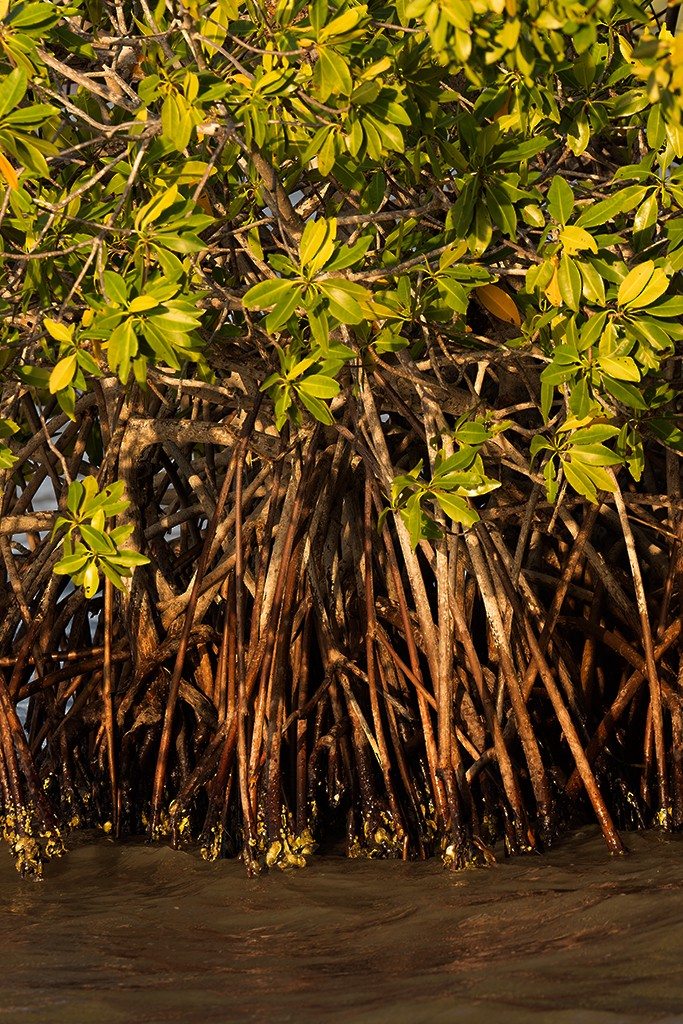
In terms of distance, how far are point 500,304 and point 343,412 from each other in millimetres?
856

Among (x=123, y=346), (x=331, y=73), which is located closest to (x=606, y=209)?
(x=331, y=73)

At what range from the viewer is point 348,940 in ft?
9.83

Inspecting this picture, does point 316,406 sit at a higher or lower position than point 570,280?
lower

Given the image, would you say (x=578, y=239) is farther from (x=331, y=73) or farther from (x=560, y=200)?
(x=331, y=73)

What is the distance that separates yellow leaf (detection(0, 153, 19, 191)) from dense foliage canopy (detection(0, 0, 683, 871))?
3.4 inches

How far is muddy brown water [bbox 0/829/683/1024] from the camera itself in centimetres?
240

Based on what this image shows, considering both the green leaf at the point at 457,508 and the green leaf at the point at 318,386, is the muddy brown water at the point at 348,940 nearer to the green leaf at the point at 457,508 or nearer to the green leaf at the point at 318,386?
the green leaf at the point at 457,508

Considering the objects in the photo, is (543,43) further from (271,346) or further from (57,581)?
(57,581)

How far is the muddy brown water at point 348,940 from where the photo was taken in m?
2.40

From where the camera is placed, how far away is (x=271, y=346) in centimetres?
364

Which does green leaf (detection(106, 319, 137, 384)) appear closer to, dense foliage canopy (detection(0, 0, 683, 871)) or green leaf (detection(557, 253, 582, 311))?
dense foliage canopy (detection(0, 0, 683, 871))

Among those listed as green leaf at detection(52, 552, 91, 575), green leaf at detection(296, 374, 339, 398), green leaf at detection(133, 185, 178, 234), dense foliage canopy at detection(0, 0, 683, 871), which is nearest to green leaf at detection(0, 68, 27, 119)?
dense foliage canopy at detection(0, 0, 683, 871)

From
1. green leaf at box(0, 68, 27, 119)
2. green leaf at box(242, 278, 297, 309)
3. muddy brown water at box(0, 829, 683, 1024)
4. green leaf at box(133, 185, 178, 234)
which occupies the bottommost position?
muddy brown water at box(0, 829, 683, 1024)

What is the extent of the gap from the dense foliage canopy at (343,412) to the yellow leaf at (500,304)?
0.04 feet
